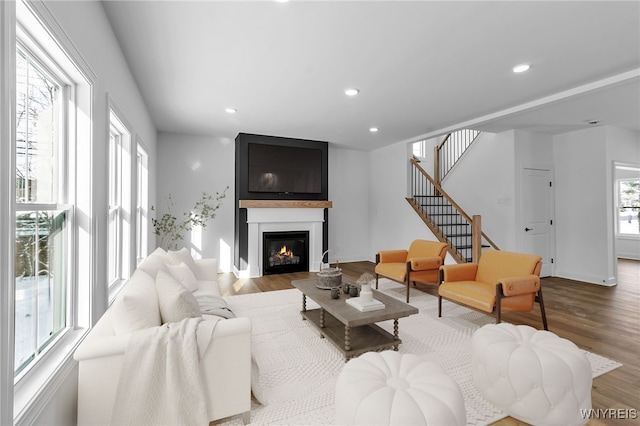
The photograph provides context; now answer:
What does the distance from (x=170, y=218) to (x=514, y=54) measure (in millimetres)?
5441

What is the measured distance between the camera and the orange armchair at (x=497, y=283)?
2.86 meters

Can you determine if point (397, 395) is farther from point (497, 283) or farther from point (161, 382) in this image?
point (497, 283)

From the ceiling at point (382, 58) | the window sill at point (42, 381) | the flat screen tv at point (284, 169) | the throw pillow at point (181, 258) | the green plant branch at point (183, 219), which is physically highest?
the ceiling at point (382, 58)

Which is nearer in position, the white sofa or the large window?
the large window

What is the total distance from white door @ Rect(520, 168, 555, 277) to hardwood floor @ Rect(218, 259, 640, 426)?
A: 1.81 ft

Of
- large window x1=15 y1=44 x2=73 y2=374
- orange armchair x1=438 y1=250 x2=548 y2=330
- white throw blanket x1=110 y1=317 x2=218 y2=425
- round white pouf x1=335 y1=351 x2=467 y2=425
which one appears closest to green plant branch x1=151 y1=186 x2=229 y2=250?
large window x1=15 y1=44 x2=73 y2=374

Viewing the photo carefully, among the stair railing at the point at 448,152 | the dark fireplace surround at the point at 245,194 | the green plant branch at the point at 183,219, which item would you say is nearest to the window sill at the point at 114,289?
the green plant branch at the point at 183,219

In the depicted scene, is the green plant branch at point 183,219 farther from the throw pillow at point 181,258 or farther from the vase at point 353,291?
the vase at point 353,291

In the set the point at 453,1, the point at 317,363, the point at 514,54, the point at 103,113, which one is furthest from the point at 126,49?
the point at 514,54

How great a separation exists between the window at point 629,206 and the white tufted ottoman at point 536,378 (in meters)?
8.68

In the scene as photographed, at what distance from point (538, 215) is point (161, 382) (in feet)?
20.8

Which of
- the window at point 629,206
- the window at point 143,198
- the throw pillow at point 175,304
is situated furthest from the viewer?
the window at point 629,206

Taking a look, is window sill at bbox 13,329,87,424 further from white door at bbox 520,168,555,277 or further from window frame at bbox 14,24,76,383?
white door at bbox 520,168,555,277

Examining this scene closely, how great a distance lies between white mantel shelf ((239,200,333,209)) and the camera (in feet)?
18.1
